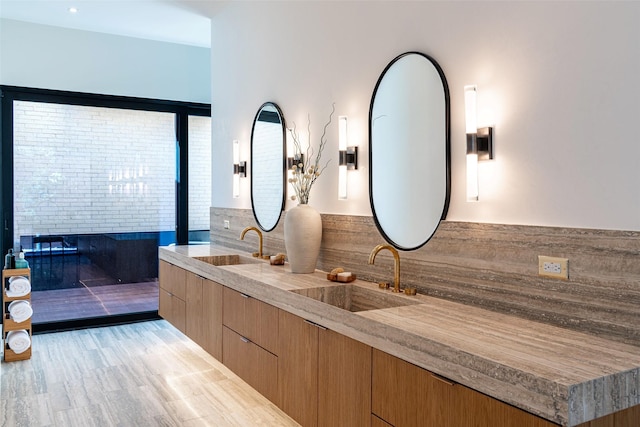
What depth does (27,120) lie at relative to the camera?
5.15 metres

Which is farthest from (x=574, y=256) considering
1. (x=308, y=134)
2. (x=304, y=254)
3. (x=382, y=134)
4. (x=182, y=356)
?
(x=182, y=356)

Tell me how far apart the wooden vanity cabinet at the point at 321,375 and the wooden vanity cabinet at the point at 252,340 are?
0.10 m

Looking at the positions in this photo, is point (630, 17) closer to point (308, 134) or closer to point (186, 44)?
point (308, 134)

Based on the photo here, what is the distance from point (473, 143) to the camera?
2.28 metres

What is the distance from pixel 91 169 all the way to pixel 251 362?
3.37 meters

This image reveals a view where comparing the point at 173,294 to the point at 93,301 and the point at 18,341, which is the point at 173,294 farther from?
the point at 93,301

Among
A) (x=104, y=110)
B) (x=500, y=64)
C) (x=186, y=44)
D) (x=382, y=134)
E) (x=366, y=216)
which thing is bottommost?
(x=366, y=216)

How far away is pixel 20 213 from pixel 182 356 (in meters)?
2.26

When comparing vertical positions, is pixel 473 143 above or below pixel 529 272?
above

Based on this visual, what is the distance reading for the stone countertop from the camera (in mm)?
1374

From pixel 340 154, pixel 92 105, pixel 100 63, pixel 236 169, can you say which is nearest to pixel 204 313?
pixel 236 169

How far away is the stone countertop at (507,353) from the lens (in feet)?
4.51

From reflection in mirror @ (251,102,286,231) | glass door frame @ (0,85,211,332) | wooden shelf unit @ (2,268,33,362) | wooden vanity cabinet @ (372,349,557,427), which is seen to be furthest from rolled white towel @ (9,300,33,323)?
wooden vanity cabinet @ (372,349,557,427)

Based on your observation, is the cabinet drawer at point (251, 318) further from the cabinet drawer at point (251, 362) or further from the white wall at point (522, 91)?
the white wall at point (522, 91)
